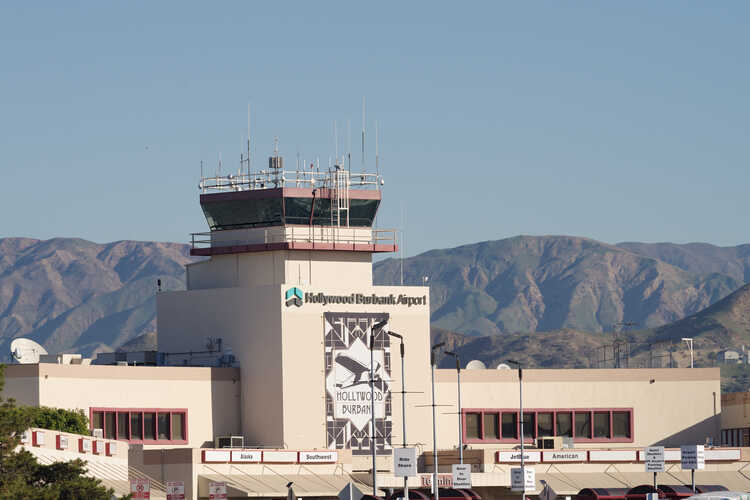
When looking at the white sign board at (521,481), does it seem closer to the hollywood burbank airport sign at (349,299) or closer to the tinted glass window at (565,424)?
the hollywood burbank airport sign at (349,299)

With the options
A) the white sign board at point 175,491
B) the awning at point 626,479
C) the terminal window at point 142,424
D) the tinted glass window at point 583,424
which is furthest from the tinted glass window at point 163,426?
the tinted glass window at point 583,424

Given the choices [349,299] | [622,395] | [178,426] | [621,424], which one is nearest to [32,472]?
[178,426]

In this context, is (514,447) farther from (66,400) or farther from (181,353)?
(66,400)

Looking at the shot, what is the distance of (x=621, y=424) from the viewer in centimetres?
9962

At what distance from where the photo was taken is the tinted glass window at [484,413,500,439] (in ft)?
318

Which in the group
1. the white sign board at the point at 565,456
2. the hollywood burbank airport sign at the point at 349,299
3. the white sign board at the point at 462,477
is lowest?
the white sign board at the point at 565,456

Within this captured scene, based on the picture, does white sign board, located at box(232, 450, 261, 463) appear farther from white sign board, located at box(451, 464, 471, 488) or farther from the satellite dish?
the satellite dish

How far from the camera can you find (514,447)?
316 ft

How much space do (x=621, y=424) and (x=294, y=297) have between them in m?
24.4

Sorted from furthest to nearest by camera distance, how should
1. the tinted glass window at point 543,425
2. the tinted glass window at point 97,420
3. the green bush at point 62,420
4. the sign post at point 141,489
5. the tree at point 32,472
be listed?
the tinted glass window at point 543,425 < the tinted glass window at point 97,420 < the green bush at point 62,420 < the sign post at point 141,489 < the tree at point 32,472

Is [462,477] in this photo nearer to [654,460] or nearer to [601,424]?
[654,460]

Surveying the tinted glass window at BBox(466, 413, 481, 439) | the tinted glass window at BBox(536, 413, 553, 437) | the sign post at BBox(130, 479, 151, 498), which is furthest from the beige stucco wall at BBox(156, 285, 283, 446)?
the sign post at BBox(130, 479, 151, 498)

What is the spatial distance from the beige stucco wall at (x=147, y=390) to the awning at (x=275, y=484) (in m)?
6.96

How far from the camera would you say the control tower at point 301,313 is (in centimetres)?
8925
